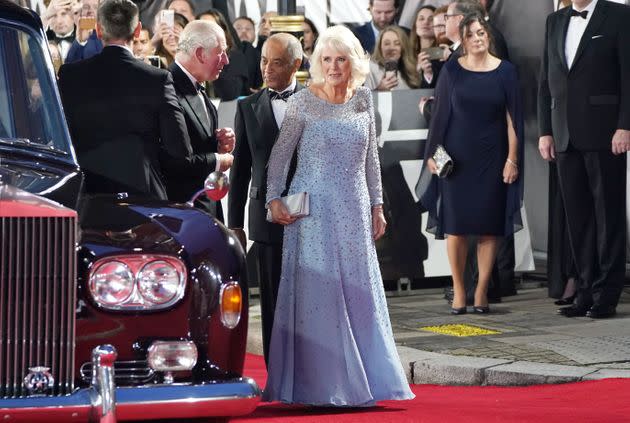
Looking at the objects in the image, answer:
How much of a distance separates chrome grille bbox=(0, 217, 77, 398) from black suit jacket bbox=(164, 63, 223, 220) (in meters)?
2.68

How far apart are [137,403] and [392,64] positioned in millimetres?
8549

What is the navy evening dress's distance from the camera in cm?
1202

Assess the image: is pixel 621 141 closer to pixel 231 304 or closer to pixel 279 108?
pixel 279 108

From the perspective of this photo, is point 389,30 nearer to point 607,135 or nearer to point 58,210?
point 607,135

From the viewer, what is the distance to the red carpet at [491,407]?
25.4 feet

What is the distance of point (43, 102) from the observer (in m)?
6.88

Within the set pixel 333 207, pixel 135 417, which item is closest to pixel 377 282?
pixel 333 207

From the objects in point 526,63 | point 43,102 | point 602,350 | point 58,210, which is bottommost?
point 602,350

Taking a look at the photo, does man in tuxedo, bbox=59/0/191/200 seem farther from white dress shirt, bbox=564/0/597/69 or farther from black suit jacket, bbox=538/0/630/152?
white dress shirt, bbox=564/0/597/69

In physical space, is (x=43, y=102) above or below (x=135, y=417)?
above

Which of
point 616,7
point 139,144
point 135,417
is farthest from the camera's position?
point 616,7

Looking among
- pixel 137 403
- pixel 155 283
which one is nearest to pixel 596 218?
pixel 155 283

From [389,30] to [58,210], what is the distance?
8.50m

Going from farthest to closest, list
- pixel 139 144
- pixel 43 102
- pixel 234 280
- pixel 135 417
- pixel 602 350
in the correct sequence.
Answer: pixel 602 350 < pixel 139 144 < pixel 43 102 < pixel 234 280 < pixel 135 417
